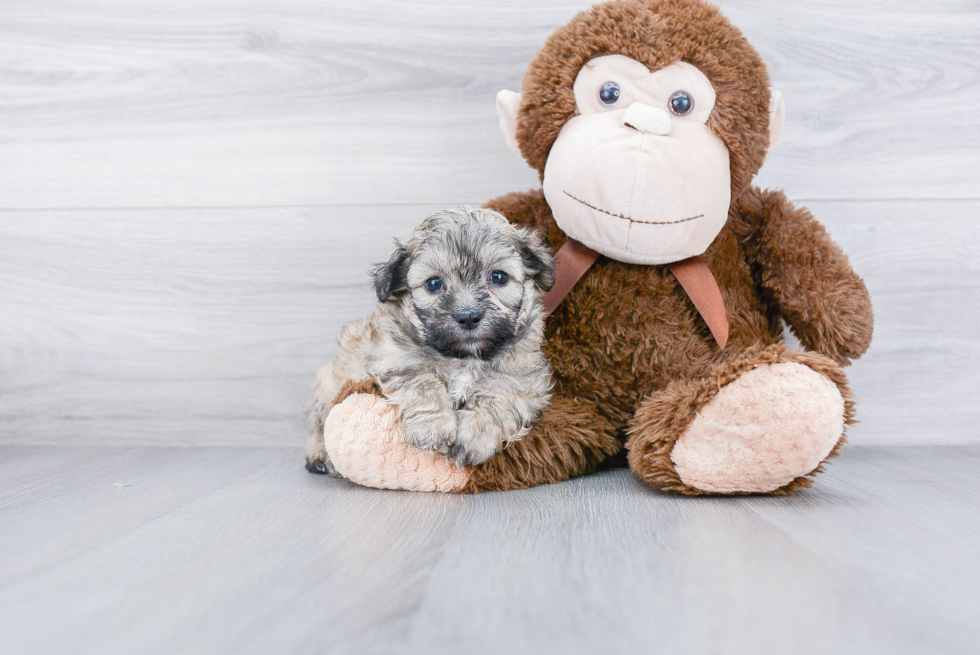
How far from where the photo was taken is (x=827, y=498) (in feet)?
4.42

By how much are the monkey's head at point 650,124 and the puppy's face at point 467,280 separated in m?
0.14

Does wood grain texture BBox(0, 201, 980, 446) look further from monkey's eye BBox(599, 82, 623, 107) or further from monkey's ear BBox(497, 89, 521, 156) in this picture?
monkey's eye BBox(599, 82, 623, 107)

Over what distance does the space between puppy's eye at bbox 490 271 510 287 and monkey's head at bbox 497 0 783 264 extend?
7.6 inches

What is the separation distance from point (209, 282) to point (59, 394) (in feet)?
1.90


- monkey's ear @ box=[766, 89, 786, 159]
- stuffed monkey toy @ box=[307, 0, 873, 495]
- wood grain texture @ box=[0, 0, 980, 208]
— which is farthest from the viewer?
wood grain texture @ box=[0, 0, 980, 208]

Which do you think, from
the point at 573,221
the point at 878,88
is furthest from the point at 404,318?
the point at 878,88

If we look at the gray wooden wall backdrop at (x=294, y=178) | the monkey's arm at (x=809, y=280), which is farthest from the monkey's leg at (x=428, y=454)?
the gray wooden wall backdrop at (x=294, y=178)

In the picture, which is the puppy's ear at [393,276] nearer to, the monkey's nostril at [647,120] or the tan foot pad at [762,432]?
the monkey's nostril at [647,120]

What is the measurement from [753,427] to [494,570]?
582mm

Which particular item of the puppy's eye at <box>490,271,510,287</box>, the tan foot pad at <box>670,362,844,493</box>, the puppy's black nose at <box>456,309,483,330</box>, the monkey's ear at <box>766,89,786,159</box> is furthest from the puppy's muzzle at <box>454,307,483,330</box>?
the monkey's ear at <box>766,89,786,159</box>

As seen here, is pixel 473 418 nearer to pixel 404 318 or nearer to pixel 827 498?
pixel 404 318

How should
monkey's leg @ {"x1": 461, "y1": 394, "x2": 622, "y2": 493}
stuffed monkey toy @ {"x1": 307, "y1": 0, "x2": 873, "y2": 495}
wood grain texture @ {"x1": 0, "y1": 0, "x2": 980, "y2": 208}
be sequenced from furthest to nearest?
wood grain texture @ {"x1": 0, "y1": 0, "x2": 980, "y2": 208}
monkey's leg @ {"x1": 461, "y1": 394, "x2": 622, "y2": 493}
stuffed monkey toy @ {"x1": 307, "y1": 0, "x2": 873, "y2": 495}

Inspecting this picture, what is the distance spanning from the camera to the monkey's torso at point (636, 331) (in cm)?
150

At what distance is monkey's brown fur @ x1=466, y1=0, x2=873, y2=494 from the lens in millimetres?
1421
